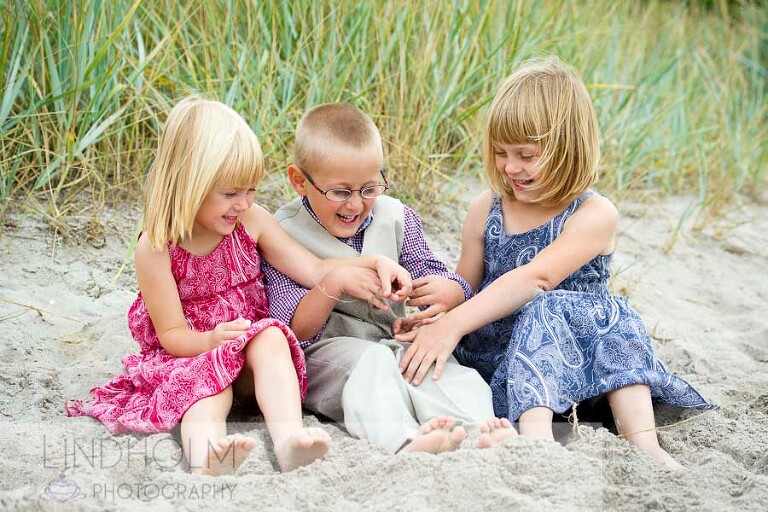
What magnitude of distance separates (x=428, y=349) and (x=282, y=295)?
474mm

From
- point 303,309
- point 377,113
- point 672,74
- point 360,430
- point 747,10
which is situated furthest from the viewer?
point 747,10

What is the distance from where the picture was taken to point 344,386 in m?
2.46

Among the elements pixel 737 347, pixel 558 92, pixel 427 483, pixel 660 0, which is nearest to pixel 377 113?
pixel 558 92

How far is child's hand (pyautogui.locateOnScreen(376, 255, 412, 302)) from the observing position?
8.00 feet

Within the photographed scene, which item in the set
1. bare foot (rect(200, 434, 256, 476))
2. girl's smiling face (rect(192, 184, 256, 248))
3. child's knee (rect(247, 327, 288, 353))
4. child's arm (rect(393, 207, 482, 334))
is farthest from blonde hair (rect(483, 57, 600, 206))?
bare foot (rect(200, 434, 256, 476))

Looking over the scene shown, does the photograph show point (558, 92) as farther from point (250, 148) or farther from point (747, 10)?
point (747, 10)

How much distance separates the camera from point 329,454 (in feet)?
7.06

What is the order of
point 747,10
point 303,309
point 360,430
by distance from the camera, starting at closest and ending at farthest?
1. point 360,430
2. point 303,309
3. point 747,10

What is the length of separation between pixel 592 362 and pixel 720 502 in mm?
578

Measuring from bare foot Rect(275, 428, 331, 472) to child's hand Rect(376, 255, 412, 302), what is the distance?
48cm

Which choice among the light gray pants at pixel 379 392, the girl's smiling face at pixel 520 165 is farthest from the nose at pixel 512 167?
the light gray pants at pixel 379 392

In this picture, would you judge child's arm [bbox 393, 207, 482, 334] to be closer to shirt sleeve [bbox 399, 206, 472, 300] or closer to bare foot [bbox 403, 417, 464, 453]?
shirt sleeve [bbox 399, 206, 472, 300]

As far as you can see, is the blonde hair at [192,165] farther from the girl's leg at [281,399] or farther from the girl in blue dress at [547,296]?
the girl in blue dress at [547,296]

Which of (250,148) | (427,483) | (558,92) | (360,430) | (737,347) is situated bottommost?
(737,347)
